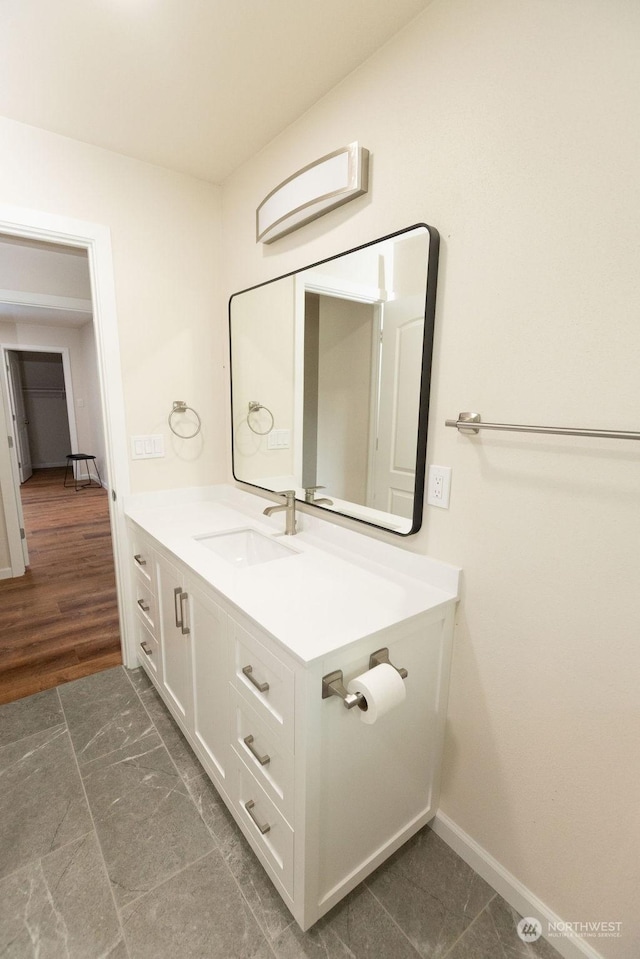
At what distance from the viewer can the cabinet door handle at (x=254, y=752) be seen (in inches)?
45.5

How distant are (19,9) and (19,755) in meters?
2.52

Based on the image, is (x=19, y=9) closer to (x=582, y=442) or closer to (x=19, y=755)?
(x=582, y=442)

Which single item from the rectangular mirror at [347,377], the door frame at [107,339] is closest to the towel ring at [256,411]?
the rectangular mirror at [347,377]

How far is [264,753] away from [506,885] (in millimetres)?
819

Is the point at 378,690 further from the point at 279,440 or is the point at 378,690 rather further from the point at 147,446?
the point at 147,446

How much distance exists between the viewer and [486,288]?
1.13 m

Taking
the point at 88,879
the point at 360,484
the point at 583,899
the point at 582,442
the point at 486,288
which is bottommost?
the point at 88,879

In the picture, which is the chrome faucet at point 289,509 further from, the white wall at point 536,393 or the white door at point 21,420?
the white door at point 21,420

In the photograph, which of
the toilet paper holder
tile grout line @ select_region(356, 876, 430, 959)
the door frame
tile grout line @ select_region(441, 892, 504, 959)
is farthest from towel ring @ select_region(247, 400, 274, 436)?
tile grout line @ select_region(441, 892, 504, 959)

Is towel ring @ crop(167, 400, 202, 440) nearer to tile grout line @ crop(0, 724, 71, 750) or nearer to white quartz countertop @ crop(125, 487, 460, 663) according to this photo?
A: white quartz countertop @ crop(125, 487, 460, 663)

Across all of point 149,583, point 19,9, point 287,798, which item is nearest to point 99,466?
point 149,583

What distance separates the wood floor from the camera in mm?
2271

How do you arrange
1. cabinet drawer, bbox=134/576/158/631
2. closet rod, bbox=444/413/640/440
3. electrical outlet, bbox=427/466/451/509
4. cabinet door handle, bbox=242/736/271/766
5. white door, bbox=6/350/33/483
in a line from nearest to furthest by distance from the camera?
closet rod, bbox=444/413/640/440 → cabinet door handle, bbox=242/736/271/766 → electrical outlet, bbox=427/466/451/509 → cabinet drawer, bbox=134/576/158/631 → white door, bbox=6/350/33/483

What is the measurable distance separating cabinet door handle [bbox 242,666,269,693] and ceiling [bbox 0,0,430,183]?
6.08ft
